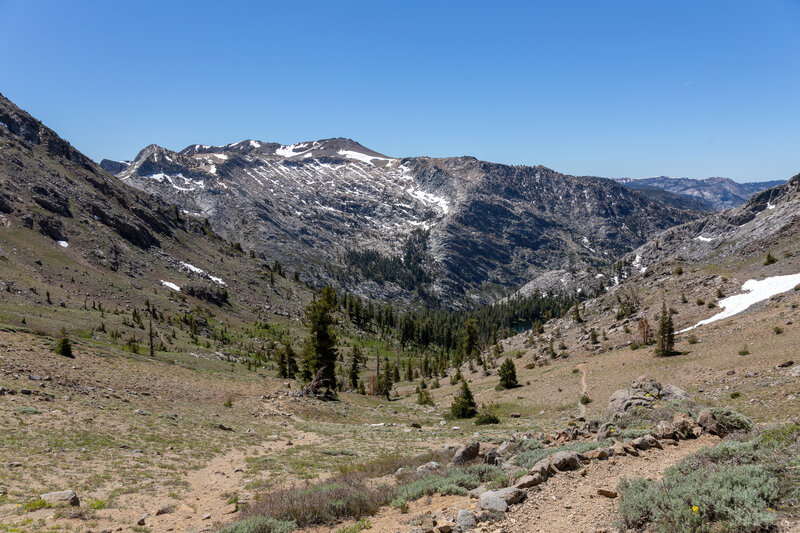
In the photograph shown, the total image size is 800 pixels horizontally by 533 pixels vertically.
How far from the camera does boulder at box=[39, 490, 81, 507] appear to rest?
12.4 meters

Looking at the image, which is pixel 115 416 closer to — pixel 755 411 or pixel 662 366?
pixel 755 411

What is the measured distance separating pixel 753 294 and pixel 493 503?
5342cm

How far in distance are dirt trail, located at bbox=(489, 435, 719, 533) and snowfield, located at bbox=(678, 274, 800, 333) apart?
138ft

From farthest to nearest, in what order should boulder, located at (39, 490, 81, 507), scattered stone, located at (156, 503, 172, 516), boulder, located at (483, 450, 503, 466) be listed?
boulder, located at (483, 450, 503, 466)
scattered stone, located at (156, 503, 172, 516)
boulder, located at (39, 490, 81, 507)

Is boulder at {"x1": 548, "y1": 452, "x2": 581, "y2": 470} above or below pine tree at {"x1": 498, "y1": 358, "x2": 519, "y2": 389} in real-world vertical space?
above

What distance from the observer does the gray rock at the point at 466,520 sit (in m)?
8.73

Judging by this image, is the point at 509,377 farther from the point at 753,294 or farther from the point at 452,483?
the point at 452,483

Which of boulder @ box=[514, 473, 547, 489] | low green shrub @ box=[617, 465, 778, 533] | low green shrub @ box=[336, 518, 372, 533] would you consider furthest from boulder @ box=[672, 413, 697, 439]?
low green shrub @ box=[336, 518, 372, 533]

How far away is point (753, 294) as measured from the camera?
4606cm

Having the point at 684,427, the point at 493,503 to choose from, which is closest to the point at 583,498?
the point at 493,503

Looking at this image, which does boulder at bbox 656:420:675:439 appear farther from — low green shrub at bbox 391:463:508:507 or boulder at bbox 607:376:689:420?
boulder at bbox 607:376:689:420

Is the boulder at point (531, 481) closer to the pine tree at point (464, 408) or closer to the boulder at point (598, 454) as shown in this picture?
the boulder at point (598, 454)

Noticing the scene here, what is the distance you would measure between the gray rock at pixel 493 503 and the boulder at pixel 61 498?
12.7m

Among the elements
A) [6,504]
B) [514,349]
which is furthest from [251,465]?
[514,349]
